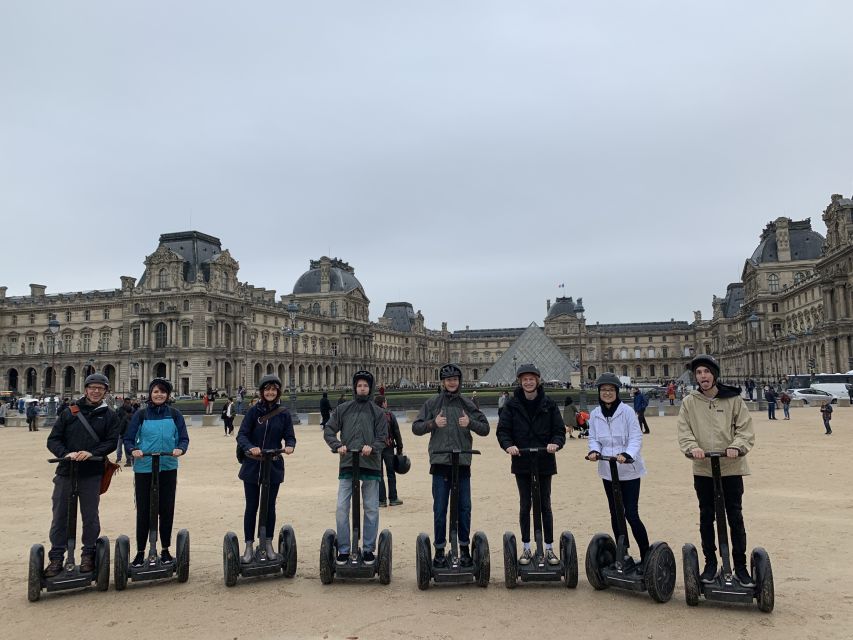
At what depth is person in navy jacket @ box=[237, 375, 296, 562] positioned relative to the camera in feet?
19.1

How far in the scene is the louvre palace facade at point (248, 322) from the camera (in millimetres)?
59781

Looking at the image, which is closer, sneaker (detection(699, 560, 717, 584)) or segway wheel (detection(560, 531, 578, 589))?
sneaker (detection(699, 560, 717, 584))

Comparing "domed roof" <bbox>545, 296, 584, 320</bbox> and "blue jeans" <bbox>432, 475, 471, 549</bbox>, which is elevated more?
"domed roof" <bbox>545, 296, 584, 320</bbox>

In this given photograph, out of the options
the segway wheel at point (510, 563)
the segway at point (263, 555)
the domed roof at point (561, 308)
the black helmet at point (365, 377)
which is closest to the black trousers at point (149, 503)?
the segway at point (263, 555)

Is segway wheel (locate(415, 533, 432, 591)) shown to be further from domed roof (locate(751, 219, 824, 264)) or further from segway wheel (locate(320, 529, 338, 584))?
domed roof (locate(751, 219, 824, 264))

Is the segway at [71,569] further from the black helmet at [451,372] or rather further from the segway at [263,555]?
the black helmet at [451,372]

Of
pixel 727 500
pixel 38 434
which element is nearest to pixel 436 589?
pixel 727 500

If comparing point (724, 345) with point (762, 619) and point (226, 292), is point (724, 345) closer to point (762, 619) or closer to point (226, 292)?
point (226, 292)

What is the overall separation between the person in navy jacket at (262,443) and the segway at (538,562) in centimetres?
216

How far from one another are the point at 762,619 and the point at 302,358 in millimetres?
79262

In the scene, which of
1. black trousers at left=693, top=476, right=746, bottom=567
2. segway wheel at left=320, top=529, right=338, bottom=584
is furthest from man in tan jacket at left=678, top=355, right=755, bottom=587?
segway wheel at left=320, top=529, right=338, bottom=584

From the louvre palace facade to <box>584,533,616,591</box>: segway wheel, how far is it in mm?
41986

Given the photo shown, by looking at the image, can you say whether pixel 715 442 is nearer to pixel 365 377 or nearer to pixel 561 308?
pixel 365 377

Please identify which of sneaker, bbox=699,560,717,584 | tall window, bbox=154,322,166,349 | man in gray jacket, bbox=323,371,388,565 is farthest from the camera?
tall window, bbox=154,322,166,349
